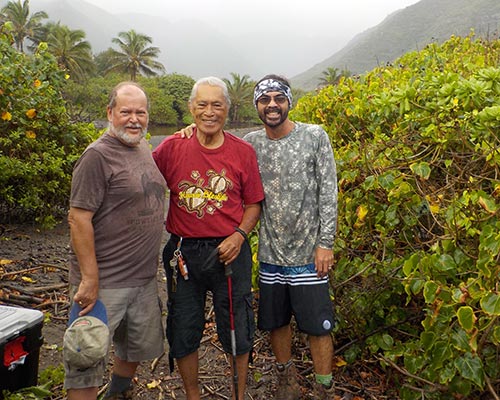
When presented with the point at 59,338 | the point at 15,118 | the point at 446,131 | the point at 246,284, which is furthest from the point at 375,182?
the point at 15,118

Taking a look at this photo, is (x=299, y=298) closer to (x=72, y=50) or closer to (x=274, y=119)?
(x=274, y=119)

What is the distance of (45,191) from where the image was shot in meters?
6.25

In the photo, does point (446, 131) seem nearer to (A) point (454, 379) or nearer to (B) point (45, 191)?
(A) point (454, 379)

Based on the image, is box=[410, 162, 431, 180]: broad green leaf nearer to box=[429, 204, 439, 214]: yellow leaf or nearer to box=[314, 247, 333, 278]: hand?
box=[429, 204, 439, 214]: yellow leaf

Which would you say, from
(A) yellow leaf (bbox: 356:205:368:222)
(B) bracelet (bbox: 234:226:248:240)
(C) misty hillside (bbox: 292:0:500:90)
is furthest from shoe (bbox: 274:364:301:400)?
(C) misty hillside (bbox: 292:0:500:90)

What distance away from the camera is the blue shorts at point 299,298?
112 inches

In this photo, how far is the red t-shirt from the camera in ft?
8.93

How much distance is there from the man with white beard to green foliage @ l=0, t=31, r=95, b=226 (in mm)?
3316

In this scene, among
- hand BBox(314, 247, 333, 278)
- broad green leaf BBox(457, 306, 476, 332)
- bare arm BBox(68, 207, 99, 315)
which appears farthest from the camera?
hand BBox(314, 247, 333, 278)

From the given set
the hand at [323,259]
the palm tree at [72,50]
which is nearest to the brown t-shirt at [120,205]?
the hand at [323,259]

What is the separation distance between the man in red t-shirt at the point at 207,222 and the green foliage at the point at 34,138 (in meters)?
3.41

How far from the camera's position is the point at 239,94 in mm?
48938

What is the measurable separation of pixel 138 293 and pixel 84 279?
0.35 metres

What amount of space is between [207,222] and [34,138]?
4248 mm
